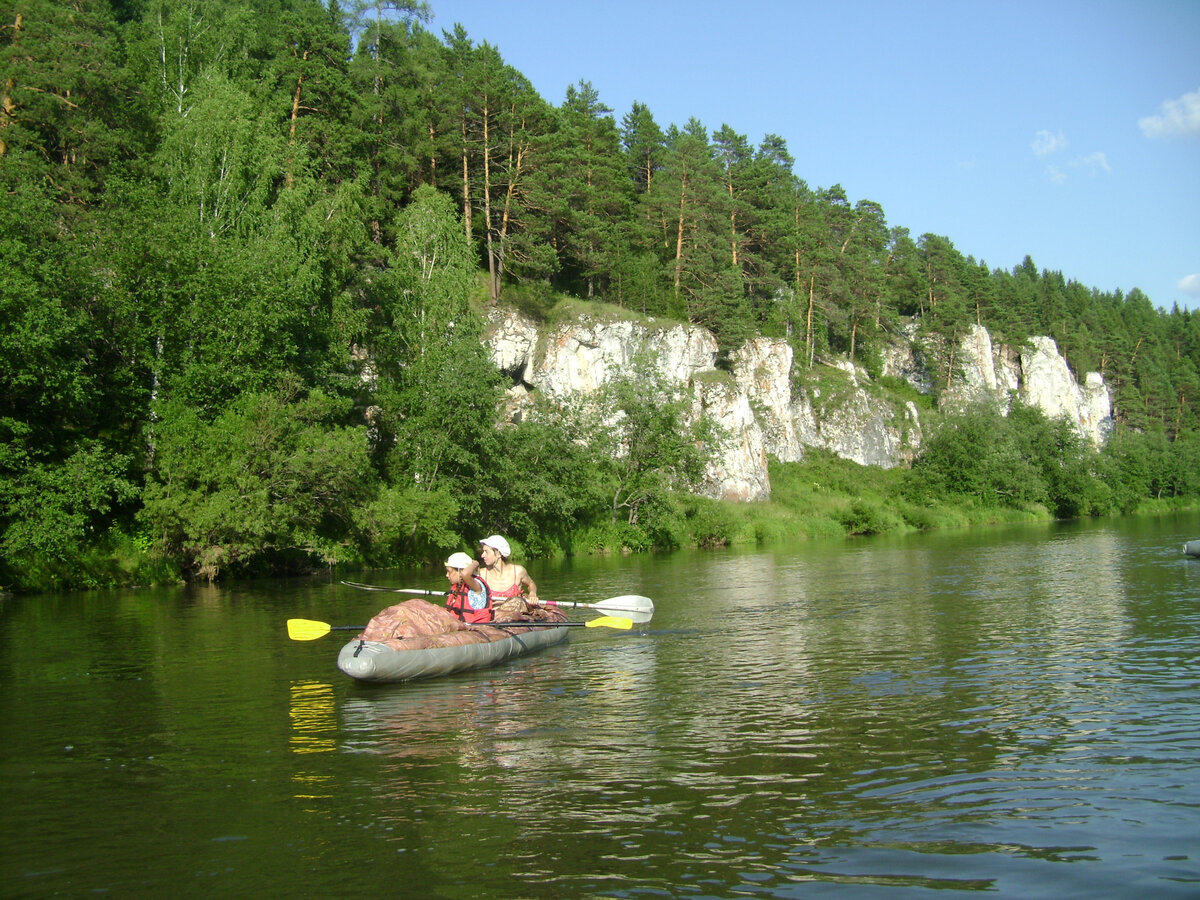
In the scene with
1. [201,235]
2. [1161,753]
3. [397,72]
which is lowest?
[1161,753]

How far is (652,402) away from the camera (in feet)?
126

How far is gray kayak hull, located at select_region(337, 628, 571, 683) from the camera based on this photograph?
10.3 m

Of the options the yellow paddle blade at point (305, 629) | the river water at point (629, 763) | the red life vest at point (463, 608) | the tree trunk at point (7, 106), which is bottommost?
the river water at point (629, 763)

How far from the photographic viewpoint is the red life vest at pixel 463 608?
504 inches

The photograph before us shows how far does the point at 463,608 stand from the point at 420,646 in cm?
207

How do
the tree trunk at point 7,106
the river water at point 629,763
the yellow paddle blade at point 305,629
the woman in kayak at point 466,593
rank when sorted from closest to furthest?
the river water at point 629,763 → the yellow paddle blade at point 305,629 → the woman in kayak at point 466,593 → the tree trunk at point 7,106

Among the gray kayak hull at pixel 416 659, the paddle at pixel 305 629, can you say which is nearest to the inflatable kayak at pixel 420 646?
the gray kayak hull at pixel 416 659

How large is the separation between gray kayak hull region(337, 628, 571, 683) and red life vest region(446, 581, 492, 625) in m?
0.60

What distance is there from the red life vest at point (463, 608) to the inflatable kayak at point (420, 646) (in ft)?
1.02

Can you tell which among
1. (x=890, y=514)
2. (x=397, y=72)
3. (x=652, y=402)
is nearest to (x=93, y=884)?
(x=652, y=402)

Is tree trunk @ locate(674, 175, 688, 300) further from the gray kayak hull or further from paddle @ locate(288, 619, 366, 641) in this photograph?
the gray kayak hull

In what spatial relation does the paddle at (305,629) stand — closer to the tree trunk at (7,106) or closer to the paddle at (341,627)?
the paddle at (341,627)

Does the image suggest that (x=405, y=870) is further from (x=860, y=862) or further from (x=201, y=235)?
(x=201, y=235)

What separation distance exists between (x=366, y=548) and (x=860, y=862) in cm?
2287
